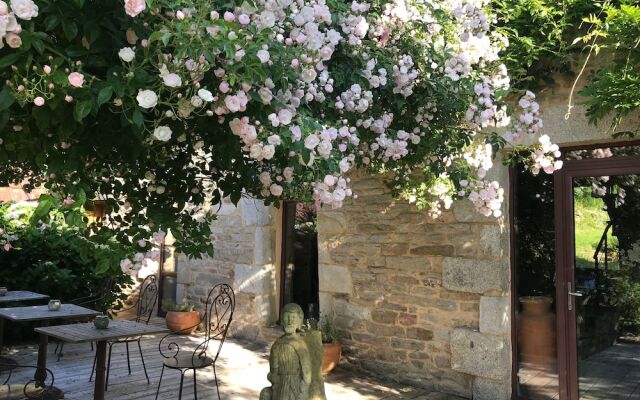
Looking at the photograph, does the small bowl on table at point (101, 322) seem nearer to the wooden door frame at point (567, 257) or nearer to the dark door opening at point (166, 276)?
the wooden door frame at point (567, 257)

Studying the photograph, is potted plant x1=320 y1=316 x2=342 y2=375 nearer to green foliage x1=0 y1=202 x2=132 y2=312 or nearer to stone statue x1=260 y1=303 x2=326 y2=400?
stone statue x1=260 y1=303 x2=326 y2=400

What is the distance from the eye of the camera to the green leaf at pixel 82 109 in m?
1.46

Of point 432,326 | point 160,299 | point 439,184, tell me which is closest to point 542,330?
point 432,326

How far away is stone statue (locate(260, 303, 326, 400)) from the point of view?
2.75 m

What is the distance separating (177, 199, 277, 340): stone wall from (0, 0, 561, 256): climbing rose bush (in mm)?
2908

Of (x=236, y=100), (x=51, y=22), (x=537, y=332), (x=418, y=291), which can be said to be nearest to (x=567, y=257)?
(x=537, y=332)

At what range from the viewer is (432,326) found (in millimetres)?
4520

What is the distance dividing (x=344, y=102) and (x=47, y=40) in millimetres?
1514

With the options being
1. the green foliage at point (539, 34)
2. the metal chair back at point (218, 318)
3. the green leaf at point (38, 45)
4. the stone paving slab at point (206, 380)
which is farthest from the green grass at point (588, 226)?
the green leaf at point (38, 45)

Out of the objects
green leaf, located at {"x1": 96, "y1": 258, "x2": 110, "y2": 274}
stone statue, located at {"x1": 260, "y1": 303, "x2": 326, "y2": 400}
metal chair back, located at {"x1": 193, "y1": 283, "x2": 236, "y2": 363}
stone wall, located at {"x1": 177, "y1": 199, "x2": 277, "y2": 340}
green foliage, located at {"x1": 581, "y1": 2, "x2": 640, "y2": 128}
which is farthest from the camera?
stone wall, located at {"x1": 177, "y1": 199, "x2": 277, "y2": 340}

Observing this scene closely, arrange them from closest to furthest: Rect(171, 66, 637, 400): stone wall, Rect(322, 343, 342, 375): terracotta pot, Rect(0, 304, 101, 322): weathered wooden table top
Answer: Rect(0, 304, 101, 322): weathered wooden table top
Rect(171, 66, 637, 400): stone wall
Rect(322, 343, 342, 375): terracotta pot

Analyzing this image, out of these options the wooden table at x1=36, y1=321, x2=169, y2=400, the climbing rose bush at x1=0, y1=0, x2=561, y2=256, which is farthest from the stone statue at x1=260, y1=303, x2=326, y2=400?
the wooden table at x1=36, y1=321, x2=169, y2=400

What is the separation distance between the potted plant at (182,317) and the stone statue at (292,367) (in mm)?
4116

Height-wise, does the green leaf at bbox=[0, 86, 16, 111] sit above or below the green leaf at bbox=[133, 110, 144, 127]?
above
